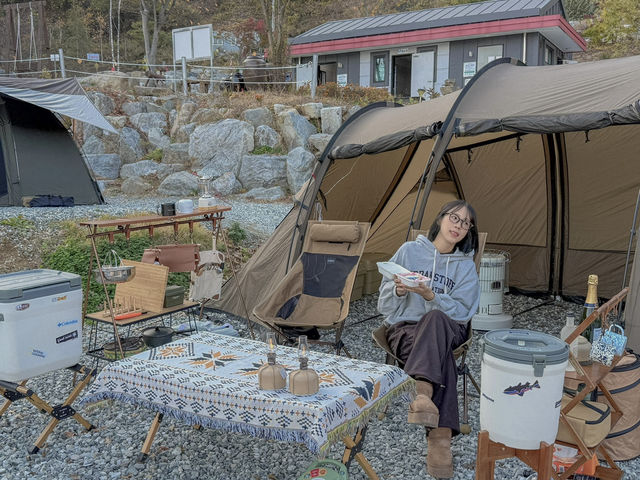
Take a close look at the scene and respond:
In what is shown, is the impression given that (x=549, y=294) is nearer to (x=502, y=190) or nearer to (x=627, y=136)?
(x=502, y=190)

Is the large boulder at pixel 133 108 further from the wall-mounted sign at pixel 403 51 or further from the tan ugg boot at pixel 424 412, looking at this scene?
the tan ugg boot at pixel 424 412

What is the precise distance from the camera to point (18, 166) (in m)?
8.51

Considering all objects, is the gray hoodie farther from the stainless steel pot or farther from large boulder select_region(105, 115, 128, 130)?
large boulder select_region(105, 115, 128, 130)

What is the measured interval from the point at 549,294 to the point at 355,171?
8.05 feet

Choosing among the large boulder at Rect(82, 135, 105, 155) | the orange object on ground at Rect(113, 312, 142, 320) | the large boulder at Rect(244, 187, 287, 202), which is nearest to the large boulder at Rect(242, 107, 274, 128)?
the large boulder at Rect(244, 187, 287, 202)

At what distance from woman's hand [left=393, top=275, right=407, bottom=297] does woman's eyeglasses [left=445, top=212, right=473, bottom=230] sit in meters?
0.51

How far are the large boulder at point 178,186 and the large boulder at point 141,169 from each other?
3.59 feet

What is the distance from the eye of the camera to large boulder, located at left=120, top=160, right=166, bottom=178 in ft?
39.2

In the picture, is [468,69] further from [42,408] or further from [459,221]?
[42,408]

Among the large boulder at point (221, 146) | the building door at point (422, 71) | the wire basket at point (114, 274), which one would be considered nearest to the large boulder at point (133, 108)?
the large boulder at point (221, 146)

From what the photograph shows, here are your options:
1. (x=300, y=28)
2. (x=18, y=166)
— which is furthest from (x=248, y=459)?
(x=300, y=28)

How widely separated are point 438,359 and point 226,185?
8.96 meters

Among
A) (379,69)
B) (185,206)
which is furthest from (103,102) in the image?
(185,206)

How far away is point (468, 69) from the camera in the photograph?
15.7m
